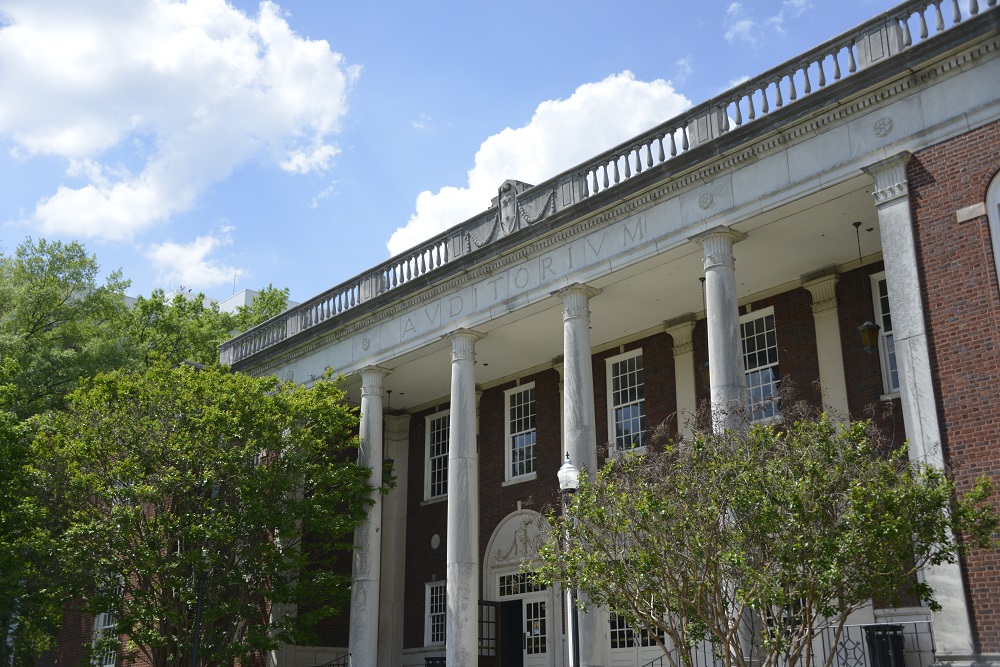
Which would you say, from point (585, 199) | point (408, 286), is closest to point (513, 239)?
point (585, 199)

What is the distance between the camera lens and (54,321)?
3456 cm

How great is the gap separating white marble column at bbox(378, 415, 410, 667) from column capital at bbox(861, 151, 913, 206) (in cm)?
1789

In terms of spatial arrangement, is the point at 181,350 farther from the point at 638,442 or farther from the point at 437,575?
the point at 638,442

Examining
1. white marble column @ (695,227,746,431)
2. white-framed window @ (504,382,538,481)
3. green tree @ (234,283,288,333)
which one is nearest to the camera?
white marble column @ (695,227,746,431)

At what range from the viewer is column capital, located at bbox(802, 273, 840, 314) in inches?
886

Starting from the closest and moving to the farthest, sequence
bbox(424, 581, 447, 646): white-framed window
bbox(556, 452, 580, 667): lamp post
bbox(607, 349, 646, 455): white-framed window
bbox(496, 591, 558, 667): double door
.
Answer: bbox(556, 452, 580, 667): lamp post → bbox(607, 349, 646, 455): white-framed window → bbox(496, 591, 558, 667): double door → bbox(424, 581, 447, 646): white-framed window

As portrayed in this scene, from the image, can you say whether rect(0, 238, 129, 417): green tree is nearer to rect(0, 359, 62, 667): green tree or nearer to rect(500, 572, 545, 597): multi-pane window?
rect(0, 359, 62, 667): green tree

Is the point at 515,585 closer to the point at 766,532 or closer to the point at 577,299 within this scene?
the point at 577,299

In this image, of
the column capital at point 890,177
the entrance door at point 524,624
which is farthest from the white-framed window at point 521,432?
the column capital at point 890,177

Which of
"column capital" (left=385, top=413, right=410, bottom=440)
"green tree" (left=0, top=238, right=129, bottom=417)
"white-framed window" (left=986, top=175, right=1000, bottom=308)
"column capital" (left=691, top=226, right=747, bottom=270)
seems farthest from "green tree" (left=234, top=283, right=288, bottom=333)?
"white-framed window" (left=986, top=175, right=1000, bottom=308)

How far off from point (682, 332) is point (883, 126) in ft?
29.5

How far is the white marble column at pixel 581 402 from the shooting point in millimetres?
19312

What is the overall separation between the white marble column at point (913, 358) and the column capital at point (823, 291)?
5.39 m

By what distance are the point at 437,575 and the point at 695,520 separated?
1800 centimetres
